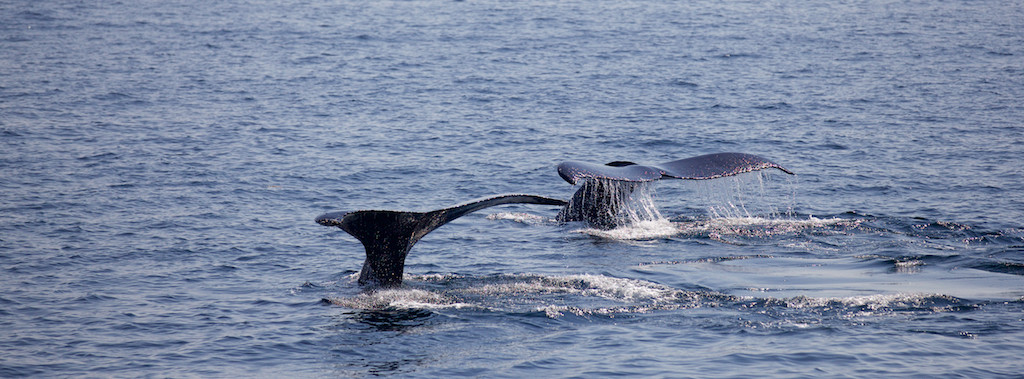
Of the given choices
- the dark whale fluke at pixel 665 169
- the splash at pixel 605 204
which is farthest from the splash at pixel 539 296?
the splash at pixel 605 204

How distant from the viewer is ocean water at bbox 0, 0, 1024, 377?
12047 millimetres

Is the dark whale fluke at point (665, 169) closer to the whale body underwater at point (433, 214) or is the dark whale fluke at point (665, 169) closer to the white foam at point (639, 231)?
the whale body underwater at point (433, 214)

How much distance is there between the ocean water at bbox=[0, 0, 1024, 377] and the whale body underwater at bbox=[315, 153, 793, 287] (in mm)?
366

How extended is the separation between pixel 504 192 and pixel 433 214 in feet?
30.0

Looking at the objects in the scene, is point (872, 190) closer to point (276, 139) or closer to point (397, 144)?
point (397, 144)

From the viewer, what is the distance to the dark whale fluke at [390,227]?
1227cm

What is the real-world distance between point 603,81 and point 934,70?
449 inches

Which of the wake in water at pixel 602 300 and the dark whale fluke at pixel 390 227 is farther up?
the dark whale fluke at pixel 390 227

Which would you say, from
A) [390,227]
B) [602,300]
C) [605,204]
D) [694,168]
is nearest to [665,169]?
[694,168]

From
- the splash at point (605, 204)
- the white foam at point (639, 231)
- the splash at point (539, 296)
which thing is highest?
the splash at point (605, 204)

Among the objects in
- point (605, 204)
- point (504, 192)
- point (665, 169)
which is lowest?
point (504, 192)

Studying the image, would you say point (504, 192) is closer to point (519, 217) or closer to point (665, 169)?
point (519, 217)

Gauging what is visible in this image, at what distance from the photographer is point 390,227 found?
12859mm

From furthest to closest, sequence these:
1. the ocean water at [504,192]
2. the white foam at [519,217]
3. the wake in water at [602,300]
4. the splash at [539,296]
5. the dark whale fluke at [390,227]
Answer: the white foam at [519,217]
the splash at [539,296]
the wake in water at [602,300]
the dark whale fluke at [390,227]
the ocean water at [504,192]
